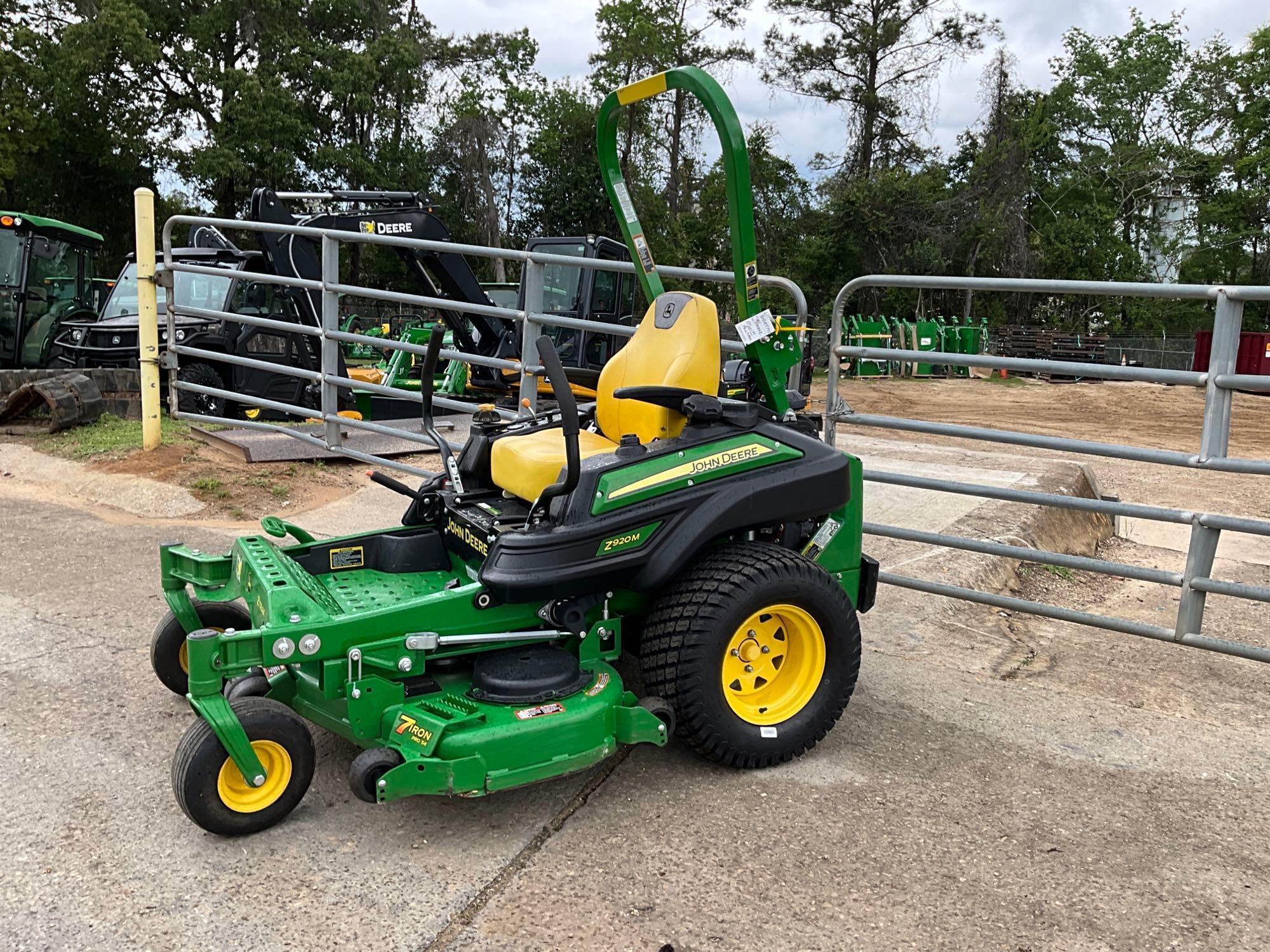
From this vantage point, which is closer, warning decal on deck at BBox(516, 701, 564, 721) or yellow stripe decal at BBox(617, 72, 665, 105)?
warning decal on deck at BBox(516, 701, 564, 721)

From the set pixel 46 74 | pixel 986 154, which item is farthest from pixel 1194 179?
pixel 46 74

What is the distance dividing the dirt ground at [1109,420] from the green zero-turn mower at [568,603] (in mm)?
4464

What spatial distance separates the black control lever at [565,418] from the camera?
2.86m

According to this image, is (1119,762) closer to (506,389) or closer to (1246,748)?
(1246,748)

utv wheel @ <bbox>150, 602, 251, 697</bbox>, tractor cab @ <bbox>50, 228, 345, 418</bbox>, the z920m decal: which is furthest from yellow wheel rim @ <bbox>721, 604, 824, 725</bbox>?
tractor cab @ <bbox>50, 228, 345, 418</bbox>

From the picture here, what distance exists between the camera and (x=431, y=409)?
366 centimetres

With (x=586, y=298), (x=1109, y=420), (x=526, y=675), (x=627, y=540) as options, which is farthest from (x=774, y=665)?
(x=1109, y=420)

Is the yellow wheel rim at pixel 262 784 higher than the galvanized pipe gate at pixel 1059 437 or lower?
lower

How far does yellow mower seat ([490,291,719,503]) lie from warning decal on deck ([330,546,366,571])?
22.2 inches

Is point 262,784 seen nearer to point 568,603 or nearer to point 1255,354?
point 568,603

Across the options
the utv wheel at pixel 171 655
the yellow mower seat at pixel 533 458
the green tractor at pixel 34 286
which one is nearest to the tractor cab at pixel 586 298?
the green tractor at pixel 34 286

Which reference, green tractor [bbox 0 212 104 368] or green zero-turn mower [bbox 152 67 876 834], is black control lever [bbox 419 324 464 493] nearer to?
green zero-turn mower [bbox 152 67 876 834]

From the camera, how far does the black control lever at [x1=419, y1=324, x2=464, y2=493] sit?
142 inches

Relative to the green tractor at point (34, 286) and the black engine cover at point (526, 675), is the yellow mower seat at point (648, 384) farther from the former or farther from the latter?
the green tractor at point (34, 286)
